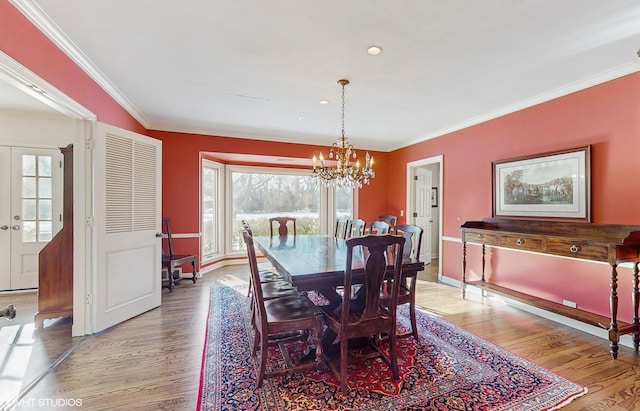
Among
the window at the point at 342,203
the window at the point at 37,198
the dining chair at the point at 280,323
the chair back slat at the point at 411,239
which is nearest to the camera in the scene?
the dining chair at the point at 280,323

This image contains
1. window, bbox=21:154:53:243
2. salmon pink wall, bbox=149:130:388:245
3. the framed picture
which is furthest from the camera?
salmon pink wall, bbox=149:130:388:245

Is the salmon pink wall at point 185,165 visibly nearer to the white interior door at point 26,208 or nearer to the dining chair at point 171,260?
the dining chair at point 171,260

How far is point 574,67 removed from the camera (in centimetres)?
262

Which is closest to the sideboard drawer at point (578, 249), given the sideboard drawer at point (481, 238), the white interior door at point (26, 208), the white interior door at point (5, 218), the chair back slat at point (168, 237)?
the sideboard drawer at point (481, 238)

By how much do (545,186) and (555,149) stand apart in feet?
1.38

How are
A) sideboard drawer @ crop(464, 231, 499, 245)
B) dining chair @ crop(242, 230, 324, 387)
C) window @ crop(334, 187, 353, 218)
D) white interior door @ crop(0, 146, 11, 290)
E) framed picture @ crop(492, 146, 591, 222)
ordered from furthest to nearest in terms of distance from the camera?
window @ crop(334, 187, 353, 218) → white interior door @ crop(0, 146, 11, 290) → sideboard drawer @ crop(464, 231, 499, 245) → framed picture @ crop(492, 146, 591, 222) → dining chair @ crop(242, 230, 324, 387)

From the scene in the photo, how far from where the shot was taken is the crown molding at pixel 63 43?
1.84 metres

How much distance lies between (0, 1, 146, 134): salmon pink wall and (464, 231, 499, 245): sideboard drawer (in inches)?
178

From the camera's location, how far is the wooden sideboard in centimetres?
236

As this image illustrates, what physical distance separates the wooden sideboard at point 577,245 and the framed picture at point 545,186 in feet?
0.41

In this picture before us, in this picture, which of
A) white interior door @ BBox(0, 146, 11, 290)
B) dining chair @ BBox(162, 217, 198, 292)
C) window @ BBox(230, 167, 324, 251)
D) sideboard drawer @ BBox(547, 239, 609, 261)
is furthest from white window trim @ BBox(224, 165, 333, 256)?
sideboard drawer @ BBox(547, 239, 609, 261)

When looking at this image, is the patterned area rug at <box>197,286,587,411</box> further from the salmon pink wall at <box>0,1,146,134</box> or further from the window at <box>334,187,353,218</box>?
the window at <box>334,187,353,218</box>

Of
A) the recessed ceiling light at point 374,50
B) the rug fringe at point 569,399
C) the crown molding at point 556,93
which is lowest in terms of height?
the rug fringe at point 569,399

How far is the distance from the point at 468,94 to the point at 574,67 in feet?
2.97
